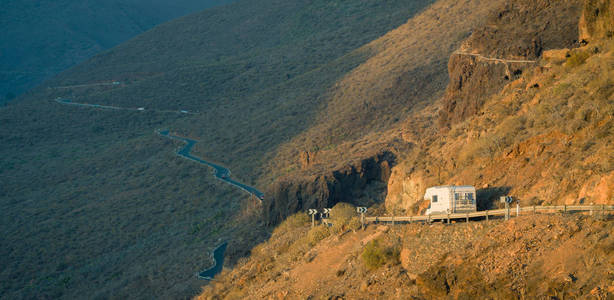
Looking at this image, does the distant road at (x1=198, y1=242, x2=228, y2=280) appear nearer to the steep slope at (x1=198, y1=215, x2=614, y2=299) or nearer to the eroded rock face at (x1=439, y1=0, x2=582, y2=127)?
the steep slope at (x1=198, y1=215, x2=614, y2=299)

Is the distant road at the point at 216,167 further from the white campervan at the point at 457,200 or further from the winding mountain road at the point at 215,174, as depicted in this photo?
the white campervan at the point at 457,200

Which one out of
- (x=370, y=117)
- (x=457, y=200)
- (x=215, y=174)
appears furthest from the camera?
(x=215, y=174)

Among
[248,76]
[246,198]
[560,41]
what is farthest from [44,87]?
[560,41]

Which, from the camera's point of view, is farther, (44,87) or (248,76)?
(44,87)

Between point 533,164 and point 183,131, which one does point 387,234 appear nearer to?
Answer: point 533,164

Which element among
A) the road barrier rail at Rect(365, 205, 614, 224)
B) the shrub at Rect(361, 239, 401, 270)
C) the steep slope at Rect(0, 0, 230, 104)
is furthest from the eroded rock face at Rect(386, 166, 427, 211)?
the steep slope at Rect(0, 0, 230, 104)

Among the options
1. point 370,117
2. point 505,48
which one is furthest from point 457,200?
point 370,117

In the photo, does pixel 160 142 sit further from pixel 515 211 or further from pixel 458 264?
pixel 458 264
